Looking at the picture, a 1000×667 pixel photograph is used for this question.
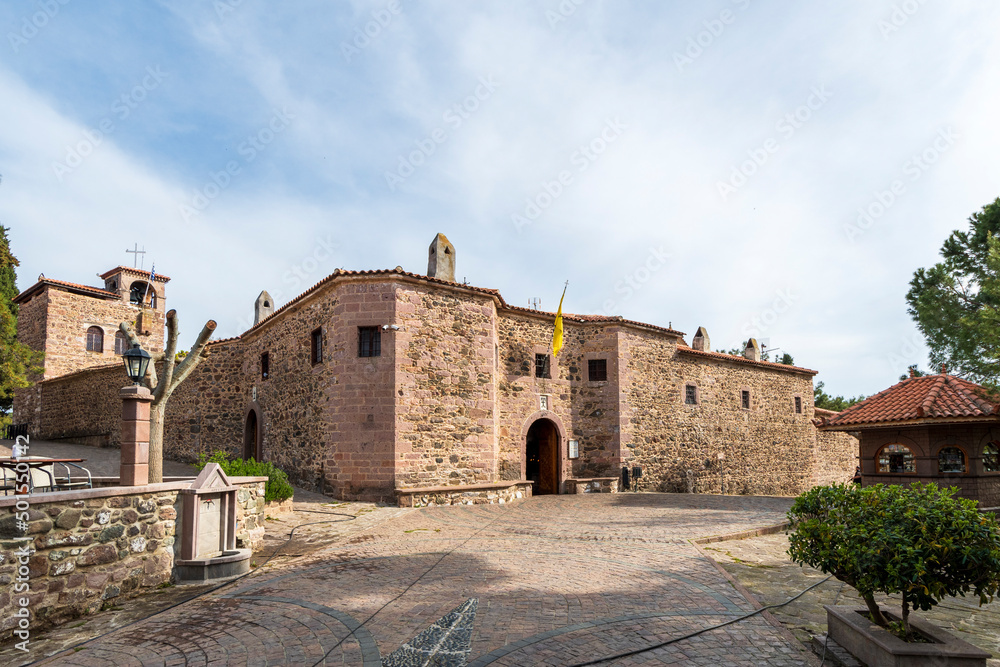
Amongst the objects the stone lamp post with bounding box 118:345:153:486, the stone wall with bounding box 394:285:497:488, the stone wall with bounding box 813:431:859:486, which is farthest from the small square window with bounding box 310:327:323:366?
the stone wall with bounding box 813:431:859:486

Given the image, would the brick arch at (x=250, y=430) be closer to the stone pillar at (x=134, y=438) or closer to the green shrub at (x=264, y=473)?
the green shrub at (x=264, y=473)

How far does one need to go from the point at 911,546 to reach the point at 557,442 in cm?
1517

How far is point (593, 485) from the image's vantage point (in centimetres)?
1866

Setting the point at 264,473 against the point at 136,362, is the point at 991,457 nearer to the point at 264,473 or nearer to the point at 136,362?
the point at 264,473

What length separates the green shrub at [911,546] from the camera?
3.90m

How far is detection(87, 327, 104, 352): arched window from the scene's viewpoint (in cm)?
2856

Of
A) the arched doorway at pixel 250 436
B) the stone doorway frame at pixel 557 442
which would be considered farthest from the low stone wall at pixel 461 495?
the arched doorway at pixel 250 436

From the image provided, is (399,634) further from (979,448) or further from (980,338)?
(980,338)

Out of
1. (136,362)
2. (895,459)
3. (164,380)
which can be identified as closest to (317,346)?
(164,380)

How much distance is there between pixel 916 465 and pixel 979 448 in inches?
46.5

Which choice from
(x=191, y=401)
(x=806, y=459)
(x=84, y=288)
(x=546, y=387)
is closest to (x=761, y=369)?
(x=806, y=459)

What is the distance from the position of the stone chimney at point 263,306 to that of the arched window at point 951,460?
2199cm

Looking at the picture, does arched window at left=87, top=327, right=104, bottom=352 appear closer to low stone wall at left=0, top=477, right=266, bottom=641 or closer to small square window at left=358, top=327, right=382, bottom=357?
small square window at left=358, top=327, right=382, bottom=357

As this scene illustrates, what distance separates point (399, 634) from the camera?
4.97 m
